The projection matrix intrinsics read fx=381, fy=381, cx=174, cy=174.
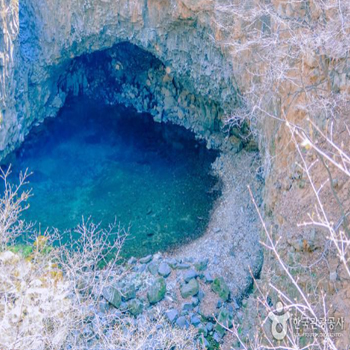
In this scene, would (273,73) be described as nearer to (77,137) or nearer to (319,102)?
(319,102)

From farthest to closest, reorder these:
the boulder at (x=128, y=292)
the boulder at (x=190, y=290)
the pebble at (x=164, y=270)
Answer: the pebble at (x=164, y=270), the boulder at (x=190, y=290), the boulder at (x=128, y=292)

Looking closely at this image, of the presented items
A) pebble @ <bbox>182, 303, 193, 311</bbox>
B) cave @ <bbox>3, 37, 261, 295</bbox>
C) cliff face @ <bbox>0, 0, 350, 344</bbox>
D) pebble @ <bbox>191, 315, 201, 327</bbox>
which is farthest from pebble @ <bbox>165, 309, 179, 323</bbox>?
cliff face @ <bbox>0, 0, 350, 344</bbox>

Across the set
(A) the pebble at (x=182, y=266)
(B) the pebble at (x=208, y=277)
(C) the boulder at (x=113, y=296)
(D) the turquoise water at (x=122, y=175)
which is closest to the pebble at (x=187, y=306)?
(B) the pebble at (x=208, y=277)

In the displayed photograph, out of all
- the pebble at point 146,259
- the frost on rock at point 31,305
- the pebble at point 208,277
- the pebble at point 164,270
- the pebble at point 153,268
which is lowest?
the pebble at point 146,259

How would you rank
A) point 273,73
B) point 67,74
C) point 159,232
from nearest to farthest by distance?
point 273,73 < point 159,232 < point 67,74

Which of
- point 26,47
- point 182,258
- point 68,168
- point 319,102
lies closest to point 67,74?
point 26,47

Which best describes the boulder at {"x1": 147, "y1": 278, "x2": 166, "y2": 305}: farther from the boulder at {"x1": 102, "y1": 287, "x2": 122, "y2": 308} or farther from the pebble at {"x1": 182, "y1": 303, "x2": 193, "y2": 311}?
the boulder at {"x1": 102, "y1": 287, "x2": 122, "y2": 308}

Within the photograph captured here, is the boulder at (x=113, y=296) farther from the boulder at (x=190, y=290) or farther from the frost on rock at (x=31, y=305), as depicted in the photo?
the frost on rock at (x=31, y=305)

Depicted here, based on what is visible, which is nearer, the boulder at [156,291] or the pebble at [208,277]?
the boulder at [156,291]
